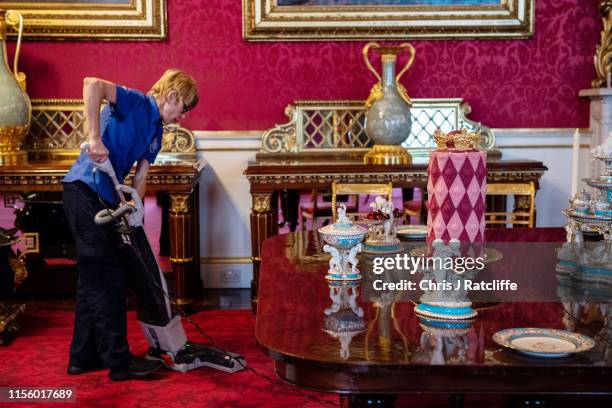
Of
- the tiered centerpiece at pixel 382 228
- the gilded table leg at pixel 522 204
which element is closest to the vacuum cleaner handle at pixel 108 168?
the tiered centerpiece at pixel 382 228

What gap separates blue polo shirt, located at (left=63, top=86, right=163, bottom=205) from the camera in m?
3.36

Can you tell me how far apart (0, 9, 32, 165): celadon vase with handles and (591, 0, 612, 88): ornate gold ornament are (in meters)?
3.65

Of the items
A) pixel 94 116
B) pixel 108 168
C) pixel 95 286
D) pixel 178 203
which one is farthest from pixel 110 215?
pixel 178 203

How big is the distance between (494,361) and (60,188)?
3.41m

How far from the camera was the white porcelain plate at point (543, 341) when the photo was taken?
1.67m

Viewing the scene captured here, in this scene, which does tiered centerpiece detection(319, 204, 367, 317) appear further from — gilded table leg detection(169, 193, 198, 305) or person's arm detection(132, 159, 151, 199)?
gilded table leg detection(169, 193, 198, 305)

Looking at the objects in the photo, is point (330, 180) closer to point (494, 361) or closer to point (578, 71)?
point (578, 71)

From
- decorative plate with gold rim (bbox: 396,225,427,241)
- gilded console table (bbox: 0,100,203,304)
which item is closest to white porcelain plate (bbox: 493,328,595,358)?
decorative plate with gold rim (bbox: 396,225,427,241)

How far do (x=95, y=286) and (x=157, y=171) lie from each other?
44.8 inches

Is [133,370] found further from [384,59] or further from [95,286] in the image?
[384,59]

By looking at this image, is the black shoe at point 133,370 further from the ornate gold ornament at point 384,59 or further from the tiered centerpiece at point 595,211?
the ornate gold ornament at point 384,59

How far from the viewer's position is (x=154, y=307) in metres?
3.60

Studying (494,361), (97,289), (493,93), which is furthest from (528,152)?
(494,361)

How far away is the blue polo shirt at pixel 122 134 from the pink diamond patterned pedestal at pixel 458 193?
1.39m
